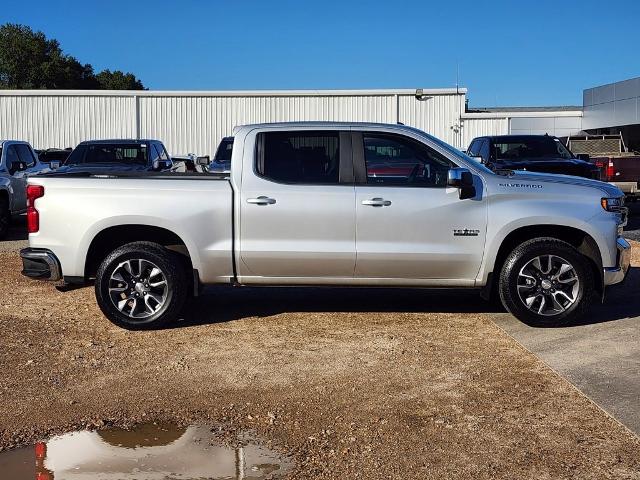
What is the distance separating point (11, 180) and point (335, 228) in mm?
8978

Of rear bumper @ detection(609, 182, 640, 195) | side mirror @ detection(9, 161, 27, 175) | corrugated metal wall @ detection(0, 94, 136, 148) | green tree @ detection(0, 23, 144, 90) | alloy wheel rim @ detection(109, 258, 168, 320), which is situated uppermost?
green tree @ detection(0, 23, 144, 90)

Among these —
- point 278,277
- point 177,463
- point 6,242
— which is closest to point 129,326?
point 278,277

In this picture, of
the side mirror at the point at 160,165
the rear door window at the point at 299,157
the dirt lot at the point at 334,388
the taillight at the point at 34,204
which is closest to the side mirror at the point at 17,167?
the side mirror at the point at 160,165

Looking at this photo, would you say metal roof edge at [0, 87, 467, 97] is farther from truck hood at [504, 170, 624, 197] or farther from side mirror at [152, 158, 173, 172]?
truck hood at [504, 170, 624, 197]

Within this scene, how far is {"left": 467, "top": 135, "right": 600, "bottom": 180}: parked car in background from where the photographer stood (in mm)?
13281

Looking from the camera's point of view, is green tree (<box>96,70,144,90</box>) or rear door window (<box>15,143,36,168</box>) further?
green tree (<box>96,70,144,90</box>)

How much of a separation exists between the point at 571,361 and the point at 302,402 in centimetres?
229

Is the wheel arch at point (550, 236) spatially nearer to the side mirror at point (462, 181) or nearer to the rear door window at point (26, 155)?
the side mirror at point (462, 181)

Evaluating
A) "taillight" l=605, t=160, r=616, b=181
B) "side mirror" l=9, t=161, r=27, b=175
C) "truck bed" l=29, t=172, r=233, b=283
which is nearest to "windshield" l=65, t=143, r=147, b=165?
"side mirror" l=9, t=161, r=27, b=175

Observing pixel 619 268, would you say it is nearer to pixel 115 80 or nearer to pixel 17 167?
pixel 17 167

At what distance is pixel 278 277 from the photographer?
7090 millimetres

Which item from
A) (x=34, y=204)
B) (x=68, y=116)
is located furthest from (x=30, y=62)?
(x=34, y=204)

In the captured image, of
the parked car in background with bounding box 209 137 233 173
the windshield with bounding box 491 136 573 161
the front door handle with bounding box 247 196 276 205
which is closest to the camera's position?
the front door handle with bounding box 247 196 276 205

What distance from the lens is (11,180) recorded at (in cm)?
1379
